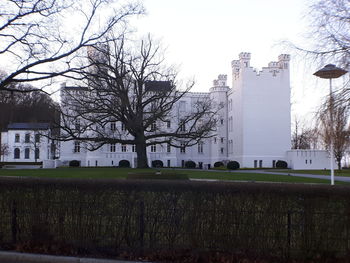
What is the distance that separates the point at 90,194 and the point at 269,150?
5068 centimetres

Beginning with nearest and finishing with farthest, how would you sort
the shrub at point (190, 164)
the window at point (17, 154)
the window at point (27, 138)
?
the shrub at point (190, 164)
the window at point (27, 138)
the window at point (17, 154)

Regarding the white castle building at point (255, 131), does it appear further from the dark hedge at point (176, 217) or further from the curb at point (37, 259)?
the curb at point (37, 259)

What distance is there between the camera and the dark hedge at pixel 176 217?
270 inches

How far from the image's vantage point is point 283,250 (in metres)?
6.99

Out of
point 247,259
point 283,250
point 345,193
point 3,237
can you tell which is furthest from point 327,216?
point 3,237

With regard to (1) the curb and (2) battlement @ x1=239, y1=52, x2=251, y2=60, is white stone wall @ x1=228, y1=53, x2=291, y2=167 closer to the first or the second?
(2) battlement @ x1=239, y1=52, x2=251, y2=60

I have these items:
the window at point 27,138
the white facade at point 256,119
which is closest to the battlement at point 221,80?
the white facade at point 256,119

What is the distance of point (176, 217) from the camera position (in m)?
7.36

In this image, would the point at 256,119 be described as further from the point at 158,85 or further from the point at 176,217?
the point at 176,217

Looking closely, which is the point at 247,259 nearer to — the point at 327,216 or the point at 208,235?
the point at 208,235

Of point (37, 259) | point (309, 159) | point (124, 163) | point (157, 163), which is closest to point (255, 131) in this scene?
point (309, 159)

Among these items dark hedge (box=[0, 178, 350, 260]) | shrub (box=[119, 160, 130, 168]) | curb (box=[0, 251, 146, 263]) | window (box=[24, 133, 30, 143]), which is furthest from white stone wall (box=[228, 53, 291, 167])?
curb (box=[0, 251, 146, 263])

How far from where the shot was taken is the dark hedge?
270 inches

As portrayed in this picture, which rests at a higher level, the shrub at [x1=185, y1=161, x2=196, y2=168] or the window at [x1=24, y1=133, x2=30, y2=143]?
the window at [x1=24, y1=133, x2=30, y2=143]
